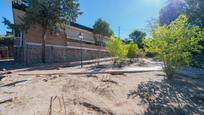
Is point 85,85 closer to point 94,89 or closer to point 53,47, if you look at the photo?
point 94,89

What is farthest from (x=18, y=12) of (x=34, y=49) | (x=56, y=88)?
(x=56, y=88)

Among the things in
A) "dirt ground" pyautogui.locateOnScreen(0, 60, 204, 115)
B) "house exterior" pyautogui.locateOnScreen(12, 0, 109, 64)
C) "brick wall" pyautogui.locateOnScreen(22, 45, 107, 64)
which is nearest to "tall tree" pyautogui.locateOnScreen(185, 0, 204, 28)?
"dirt ground" pyautogui.locateOnScreen(0, 60, 204, 115)

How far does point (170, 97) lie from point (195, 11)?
12.7m

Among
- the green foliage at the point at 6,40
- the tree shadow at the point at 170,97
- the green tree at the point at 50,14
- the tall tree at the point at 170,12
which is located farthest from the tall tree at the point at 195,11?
the green foliage at the point at 6,40

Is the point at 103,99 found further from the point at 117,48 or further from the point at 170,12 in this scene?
the point at 170,12

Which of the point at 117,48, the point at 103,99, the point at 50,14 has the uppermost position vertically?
the point at 50,14

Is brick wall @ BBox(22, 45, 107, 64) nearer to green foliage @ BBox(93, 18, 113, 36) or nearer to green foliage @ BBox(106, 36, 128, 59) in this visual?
green foliage @ BBox(93, 18, 113, 36)

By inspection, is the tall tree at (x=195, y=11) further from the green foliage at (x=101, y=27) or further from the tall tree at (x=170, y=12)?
the green foliage at (x=101, y=27)

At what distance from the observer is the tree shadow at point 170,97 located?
230 inches

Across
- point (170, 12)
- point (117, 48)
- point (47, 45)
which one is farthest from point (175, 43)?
point (170, 12)

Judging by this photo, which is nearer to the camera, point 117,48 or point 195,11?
point 195,11

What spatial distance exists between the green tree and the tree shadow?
41.2ft

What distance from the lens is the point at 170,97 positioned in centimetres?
695

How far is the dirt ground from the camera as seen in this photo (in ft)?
16.1
